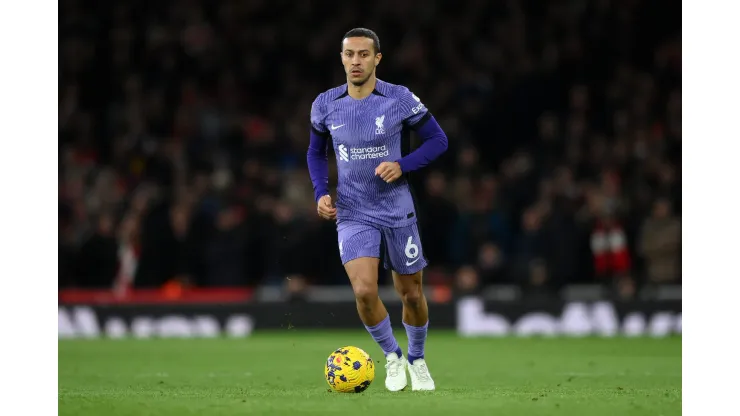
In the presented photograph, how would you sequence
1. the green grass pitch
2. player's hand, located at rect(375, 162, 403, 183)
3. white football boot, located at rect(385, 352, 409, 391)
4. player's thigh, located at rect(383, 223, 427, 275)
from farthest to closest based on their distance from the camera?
white football boot, located at rect(385, 352, 409, 391) < player's thigh, located at rect(383, 223, 427, 275) < player's hand, located at rect(375, 162, 403, 183) < the green grass pitch

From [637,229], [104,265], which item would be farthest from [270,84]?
[637,229]

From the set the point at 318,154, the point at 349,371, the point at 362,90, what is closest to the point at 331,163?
the point at 318,154

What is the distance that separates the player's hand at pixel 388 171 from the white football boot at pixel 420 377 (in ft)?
4.49

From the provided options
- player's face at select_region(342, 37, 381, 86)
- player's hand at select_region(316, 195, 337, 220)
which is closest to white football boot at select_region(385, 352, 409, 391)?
player's hand at select_region(316, 195, 337, 220)

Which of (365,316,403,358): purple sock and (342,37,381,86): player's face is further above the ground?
(342,37,381,86): player's face

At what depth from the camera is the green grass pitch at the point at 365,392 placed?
7.64 m

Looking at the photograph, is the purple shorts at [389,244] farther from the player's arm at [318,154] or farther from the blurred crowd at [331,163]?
the blurred crowd at [331,163]

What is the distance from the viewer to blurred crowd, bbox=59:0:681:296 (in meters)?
17.2

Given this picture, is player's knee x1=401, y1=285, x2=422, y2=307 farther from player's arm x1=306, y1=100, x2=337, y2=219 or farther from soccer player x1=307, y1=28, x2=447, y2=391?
player's arm x1=306, y1=100, x2=337, y2=219

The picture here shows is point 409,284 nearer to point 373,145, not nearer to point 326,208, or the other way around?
point 326,208

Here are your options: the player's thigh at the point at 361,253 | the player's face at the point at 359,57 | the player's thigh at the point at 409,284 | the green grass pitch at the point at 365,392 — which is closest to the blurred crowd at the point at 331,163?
the green grass pitch at the point at 365,392

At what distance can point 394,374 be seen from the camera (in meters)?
8.90

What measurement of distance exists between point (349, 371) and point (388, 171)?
1.39m

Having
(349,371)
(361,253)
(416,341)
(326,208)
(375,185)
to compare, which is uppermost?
(375,185)
